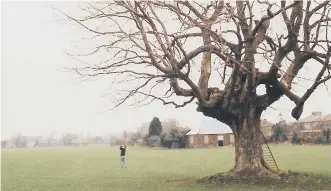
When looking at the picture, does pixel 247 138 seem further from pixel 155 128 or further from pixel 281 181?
pixel 155 128

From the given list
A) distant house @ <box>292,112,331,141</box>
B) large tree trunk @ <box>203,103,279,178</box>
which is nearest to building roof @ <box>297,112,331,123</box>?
distant house @ <box>292,112,331,141</box>

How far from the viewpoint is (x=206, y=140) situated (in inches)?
3541

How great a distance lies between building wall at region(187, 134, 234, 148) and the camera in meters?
87.8

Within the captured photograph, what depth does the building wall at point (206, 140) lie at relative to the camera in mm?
87750

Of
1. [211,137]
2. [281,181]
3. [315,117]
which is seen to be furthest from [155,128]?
[281,181]

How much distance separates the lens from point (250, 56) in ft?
72.1

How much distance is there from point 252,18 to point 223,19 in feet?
7.00

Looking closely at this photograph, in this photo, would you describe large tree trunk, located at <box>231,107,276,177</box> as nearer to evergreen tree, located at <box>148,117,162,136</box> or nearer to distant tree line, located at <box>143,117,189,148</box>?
distant tree line, located at <box>143,117,189,148</box>

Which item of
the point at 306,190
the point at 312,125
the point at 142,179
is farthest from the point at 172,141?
the point at 306,190

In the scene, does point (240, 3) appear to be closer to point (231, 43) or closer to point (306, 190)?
point (231, 43)

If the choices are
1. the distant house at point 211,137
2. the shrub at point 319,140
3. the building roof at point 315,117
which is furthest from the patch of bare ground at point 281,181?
the building roof at point 315,117

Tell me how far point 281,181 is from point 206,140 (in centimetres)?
6830

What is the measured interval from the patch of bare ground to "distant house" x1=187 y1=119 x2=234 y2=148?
64.1 meters

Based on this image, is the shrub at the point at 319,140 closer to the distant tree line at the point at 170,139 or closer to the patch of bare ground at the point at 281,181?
the distant tree line at the point at 170,139
